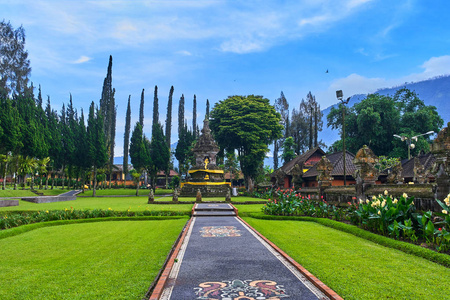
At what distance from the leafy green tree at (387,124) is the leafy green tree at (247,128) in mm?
10542

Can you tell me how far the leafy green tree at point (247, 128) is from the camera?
43.3m

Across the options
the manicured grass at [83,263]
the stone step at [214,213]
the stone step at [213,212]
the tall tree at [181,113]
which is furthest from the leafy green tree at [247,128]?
the manicured grass at [83,263]

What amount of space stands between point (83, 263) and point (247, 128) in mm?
38137

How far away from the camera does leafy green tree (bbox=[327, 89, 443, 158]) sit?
134 ft

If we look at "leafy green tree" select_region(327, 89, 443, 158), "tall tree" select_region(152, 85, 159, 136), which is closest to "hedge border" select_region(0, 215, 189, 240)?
"leafy green tree" select_region(327, 89, 443, 158)

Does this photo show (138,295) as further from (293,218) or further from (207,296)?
(293,218)

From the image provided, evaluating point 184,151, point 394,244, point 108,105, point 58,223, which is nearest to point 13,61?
point 108,105

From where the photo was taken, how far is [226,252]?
816 centimetres

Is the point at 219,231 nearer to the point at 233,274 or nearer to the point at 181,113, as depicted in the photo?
the point at 233,274

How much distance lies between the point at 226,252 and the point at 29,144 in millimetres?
32111

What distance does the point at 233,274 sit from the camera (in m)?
6.14

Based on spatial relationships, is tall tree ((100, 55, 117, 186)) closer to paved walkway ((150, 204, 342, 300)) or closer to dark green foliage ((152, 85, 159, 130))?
dark green foliage ((152, 85, 159, 130))

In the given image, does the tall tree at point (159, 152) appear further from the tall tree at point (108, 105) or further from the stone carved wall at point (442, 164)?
the stone carved wall at point (442, 164)

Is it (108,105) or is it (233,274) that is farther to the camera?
(108,105)
